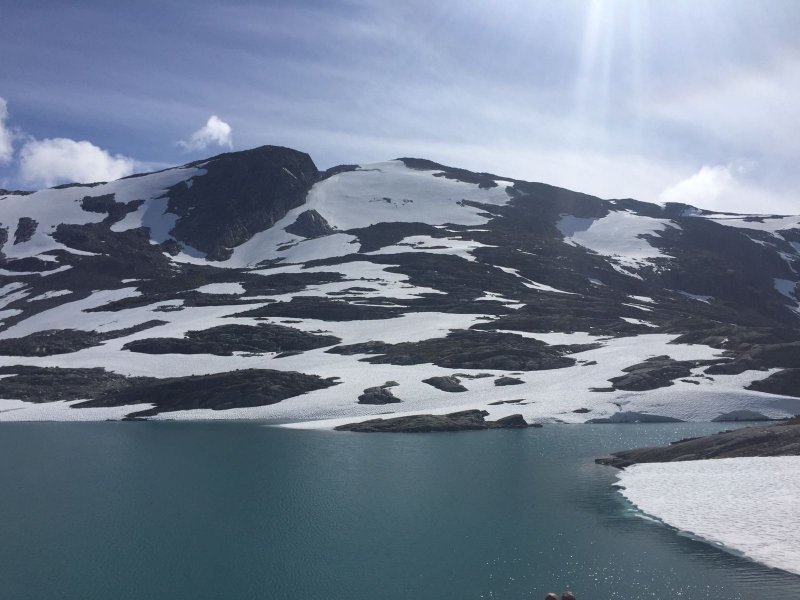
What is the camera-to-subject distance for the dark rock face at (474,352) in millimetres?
92750

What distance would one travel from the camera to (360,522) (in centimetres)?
3366

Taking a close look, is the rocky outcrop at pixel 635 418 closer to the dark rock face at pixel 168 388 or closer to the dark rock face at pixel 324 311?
the dark rock face at pixel 168 388

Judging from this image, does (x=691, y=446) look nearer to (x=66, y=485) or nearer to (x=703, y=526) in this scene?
(x=703, y=526)

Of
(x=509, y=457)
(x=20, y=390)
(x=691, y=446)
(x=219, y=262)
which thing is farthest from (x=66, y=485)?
(x=219, y=262)

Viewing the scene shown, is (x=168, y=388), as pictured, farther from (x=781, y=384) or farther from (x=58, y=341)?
(x=781, y=384)

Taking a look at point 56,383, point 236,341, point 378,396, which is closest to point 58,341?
point 56,383

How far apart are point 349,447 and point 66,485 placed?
21.0 metres

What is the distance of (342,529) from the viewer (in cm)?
3259

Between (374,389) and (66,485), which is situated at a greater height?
(374,389)

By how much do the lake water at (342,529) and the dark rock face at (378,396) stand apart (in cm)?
2221

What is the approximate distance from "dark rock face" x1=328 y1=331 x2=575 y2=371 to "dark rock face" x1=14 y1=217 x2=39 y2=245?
4840 inches

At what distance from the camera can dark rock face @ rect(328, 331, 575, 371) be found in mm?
92750

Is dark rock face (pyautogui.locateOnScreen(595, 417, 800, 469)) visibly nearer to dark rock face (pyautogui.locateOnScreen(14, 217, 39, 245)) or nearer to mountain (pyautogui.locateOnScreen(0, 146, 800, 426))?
mountain (pyautogui.locateOnScreen(0, 146, 800, 426))

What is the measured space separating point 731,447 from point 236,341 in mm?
80643
